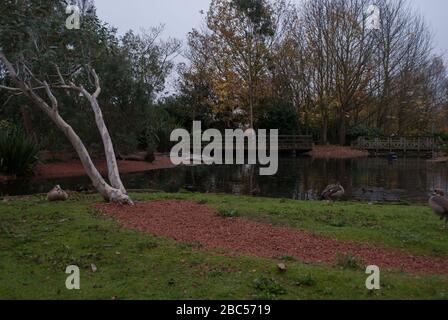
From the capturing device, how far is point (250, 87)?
135 feet

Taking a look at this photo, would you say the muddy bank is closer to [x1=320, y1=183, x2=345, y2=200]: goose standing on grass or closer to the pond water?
the pond water

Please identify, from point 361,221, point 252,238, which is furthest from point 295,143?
point 252,238

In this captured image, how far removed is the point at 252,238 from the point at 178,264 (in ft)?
5.94

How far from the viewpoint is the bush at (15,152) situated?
1978 cm

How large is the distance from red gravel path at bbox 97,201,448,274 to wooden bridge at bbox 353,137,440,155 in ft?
120

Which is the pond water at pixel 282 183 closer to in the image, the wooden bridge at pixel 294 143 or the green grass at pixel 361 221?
the green grass at pixel 361 221

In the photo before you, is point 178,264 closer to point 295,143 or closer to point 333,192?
point 333,192

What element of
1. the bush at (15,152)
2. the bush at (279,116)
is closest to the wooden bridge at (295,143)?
the bush at (279,116)

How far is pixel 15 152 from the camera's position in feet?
65.7

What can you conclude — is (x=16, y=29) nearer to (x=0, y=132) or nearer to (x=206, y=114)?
(x=0, y=132)

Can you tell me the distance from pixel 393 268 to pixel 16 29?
751cm

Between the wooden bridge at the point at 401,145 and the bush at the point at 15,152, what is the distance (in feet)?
104

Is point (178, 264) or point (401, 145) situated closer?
Result: point (178, 264)
